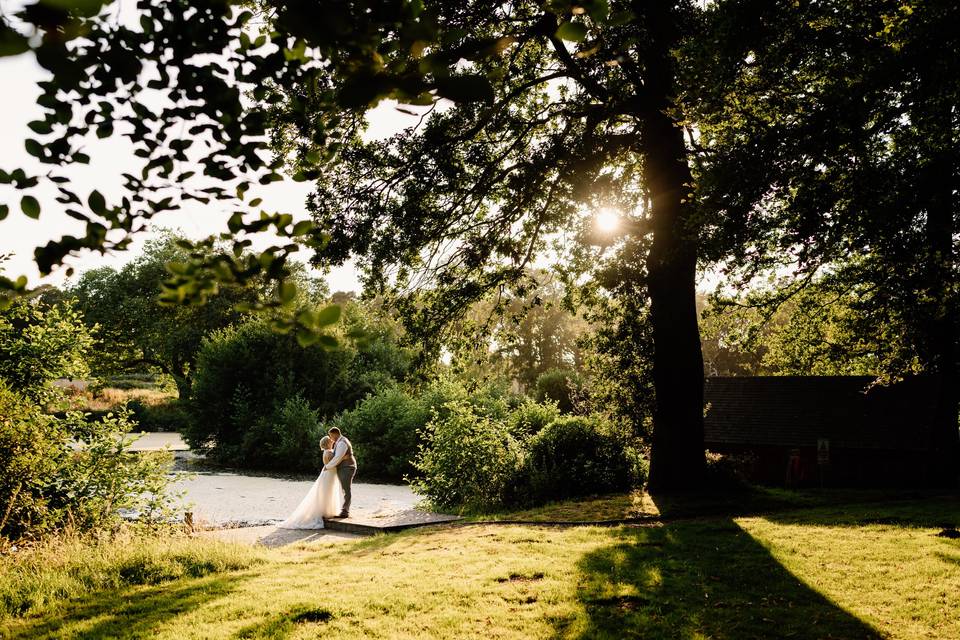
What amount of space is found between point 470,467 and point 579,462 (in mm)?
2873

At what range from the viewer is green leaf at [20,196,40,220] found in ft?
6.89

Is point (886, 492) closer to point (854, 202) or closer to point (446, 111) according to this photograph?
point (854, 202)

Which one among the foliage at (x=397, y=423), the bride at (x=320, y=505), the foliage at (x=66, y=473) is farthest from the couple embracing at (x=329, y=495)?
the foliage at (x=397, y=423)

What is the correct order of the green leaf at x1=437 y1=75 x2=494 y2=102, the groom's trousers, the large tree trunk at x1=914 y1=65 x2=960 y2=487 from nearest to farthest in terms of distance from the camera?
the green leaf at x1=437 y1=75 x2=494 y2=102
the large tree trunk at x1=914 y1=65 x2=960 y2=487
the groom's trousers

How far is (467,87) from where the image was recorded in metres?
1.83

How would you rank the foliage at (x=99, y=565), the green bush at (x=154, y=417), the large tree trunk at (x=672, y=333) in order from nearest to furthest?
the foliage at (x=99, y=565) < the large tree trunk at (x=672, y=333) < the green bush at (x=154, y=417)

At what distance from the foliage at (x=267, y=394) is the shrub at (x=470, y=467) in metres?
12.0

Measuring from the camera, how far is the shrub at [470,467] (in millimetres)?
15492

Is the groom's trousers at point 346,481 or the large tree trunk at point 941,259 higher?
the large tree trunk at point 941,259

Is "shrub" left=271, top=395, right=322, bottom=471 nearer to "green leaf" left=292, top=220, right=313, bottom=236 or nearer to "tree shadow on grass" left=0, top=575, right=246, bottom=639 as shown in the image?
"tree shadow on grass" left=0, top=575, right=246, bottom=639

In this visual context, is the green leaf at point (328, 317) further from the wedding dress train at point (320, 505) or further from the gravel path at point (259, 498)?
the wedding dress train at point (320, 505)

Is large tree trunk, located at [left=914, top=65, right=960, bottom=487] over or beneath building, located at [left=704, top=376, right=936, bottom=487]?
over

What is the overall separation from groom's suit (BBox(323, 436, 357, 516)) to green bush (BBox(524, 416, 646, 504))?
435 cm

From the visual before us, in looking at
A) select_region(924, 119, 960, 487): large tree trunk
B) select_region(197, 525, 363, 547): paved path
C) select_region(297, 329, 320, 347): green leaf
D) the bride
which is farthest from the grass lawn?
select_region(297, 329, 320, 347): green leaf
